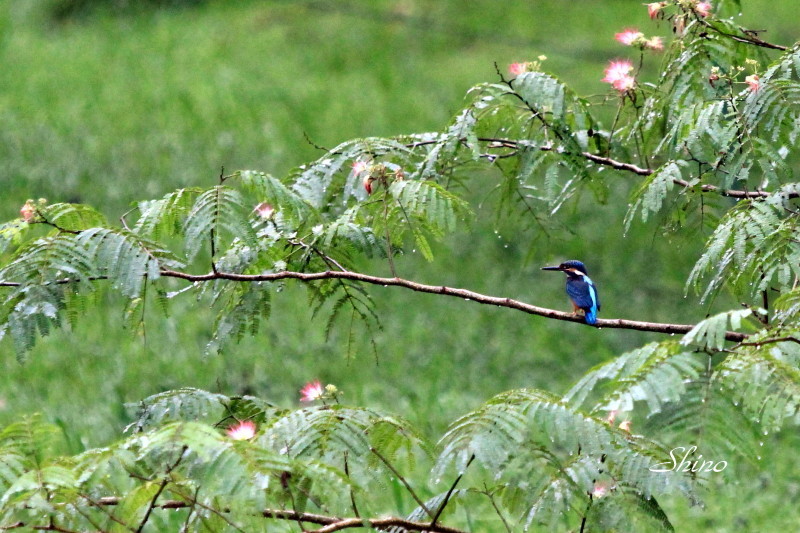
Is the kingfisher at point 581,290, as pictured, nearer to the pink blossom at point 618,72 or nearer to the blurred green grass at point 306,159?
the blurred green grass at point 306,159

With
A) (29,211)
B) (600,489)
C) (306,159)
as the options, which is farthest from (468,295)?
(306,159)

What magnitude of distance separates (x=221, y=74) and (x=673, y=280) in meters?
5.38

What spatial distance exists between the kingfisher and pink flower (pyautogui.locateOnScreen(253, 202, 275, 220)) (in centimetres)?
108

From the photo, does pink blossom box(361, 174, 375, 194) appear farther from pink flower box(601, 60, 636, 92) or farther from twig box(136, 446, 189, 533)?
twig box(136, 446, 189, 533)

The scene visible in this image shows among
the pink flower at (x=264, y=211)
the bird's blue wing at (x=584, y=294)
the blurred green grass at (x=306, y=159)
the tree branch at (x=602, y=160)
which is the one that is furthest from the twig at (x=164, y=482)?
the bird's blue wing at (x=584, y=294)

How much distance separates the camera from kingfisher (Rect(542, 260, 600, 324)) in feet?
12.3

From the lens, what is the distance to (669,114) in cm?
323

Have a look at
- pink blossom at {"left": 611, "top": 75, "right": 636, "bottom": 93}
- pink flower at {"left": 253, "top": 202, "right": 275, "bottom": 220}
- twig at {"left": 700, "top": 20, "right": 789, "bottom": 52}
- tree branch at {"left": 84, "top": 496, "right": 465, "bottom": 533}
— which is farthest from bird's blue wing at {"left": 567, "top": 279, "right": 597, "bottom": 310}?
tree branch at {"left": 84, "top": 496, "right": 465, "bottom": 533}

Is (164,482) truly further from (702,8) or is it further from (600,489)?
(702,8)

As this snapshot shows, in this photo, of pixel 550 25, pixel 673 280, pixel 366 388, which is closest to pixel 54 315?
pixel 366 388

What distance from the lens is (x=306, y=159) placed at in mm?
8992

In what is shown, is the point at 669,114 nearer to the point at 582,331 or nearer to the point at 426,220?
the point at 426,220

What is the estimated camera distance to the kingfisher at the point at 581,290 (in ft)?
12.3

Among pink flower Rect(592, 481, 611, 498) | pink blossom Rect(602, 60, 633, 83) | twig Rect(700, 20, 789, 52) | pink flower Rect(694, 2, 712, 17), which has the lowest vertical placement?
pink flower Rect(592, 481, 611, 498)
